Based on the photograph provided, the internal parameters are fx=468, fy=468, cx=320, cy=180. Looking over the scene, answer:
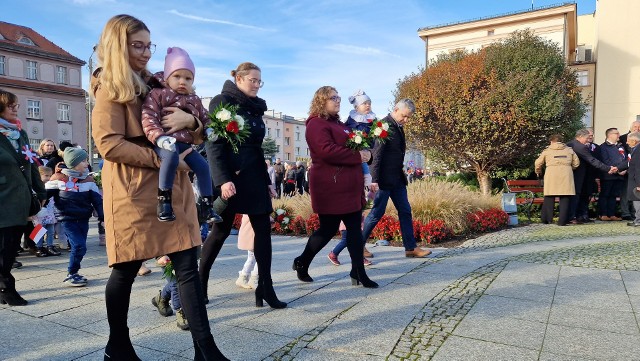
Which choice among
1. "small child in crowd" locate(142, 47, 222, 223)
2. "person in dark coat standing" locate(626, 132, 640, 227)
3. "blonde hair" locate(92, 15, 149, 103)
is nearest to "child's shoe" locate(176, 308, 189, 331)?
"small child in crowd" locate(142, 47, 222, 223)

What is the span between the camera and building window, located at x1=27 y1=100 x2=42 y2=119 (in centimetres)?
4972

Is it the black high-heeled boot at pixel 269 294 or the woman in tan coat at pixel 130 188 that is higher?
the woman in tan coat at pixel 130 188

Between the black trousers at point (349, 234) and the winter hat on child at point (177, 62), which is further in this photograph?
the black trousers at point (349, 234)

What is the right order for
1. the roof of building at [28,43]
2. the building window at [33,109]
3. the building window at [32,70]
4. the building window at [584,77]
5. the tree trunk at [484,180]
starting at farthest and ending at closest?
the building window at [32,70] < the building window at [33,109] < the roof of building at [28,43] < the building window at [584,77] < the tree trunk at [484,180]

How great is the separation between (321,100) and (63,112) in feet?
185

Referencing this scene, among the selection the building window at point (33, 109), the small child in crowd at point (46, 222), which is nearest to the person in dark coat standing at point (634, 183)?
the small child in crowd at point (46, 222)

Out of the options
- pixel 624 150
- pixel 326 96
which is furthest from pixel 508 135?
pixel 326 96

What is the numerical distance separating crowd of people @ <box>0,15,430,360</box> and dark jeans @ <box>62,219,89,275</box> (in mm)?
11

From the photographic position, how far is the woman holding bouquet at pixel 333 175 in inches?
181

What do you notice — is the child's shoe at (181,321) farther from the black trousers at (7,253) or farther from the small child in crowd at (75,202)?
the small child in crowd at (75,202)

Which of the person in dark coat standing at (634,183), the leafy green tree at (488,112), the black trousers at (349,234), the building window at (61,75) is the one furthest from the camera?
the building window at (61,75)

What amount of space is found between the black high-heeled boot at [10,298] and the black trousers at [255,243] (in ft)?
5.70

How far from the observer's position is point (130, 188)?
2531 mm

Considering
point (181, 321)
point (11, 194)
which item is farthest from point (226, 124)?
point (11, 194)
